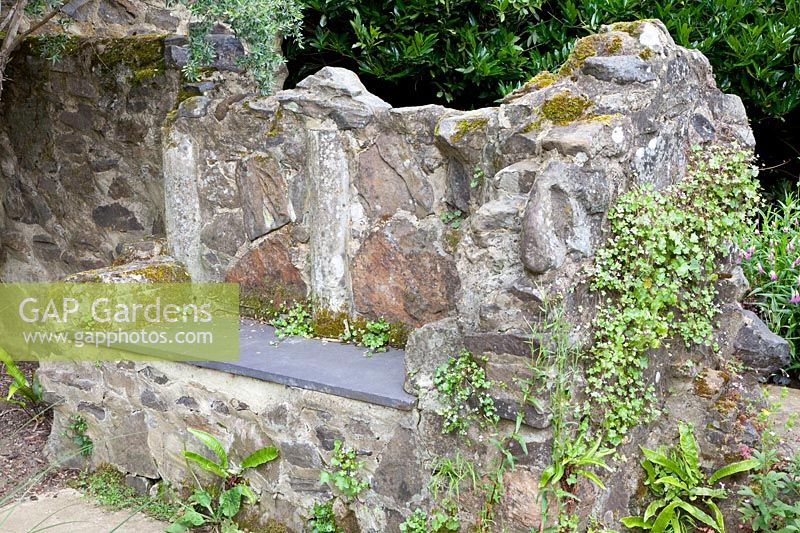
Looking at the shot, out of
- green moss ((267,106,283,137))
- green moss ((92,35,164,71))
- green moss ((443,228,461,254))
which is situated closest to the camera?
green moss ((443,228,461,254))

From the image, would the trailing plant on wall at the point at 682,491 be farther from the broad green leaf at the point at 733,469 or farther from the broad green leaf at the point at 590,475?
the broad green leaf at the point at 590,475

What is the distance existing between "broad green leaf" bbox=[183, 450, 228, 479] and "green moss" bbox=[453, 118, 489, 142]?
66.4 inches

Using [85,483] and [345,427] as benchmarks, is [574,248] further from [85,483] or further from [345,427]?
[85,483]

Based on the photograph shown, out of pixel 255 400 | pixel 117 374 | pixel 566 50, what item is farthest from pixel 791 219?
pixel 117 374

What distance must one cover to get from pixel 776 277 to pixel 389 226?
1977mm

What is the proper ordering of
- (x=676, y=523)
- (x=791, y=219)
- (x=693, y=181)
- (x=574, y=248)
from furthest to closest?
1. (x=791, y=219)
2. (x=693, y=181)
3. (x=676, y=523)
4. (x=574, y=248)

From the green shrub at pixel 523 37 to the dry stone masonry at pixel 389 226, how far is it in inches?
42.8

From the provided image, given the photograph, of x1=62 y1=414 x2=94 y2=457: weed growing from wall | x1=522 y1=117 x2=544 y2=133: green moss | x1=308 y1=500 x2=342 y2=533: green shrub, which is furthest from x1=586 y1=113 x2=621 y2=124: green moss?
x1=62 y1=414 x2=94 y2=457: weed growing from wall

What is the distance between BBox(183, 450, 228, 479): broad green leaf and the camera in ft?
12.2

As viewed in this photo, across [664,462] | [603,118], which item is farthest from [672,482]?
[603,118]

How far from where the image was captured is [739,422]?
3225mm

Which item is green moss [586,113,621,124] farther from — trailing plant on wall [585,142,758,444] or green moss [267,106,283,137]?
green moss [267,106,283,137]

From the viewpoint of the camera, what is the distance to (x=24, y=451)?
452cm

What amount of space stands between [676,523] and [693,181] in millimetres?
1246
